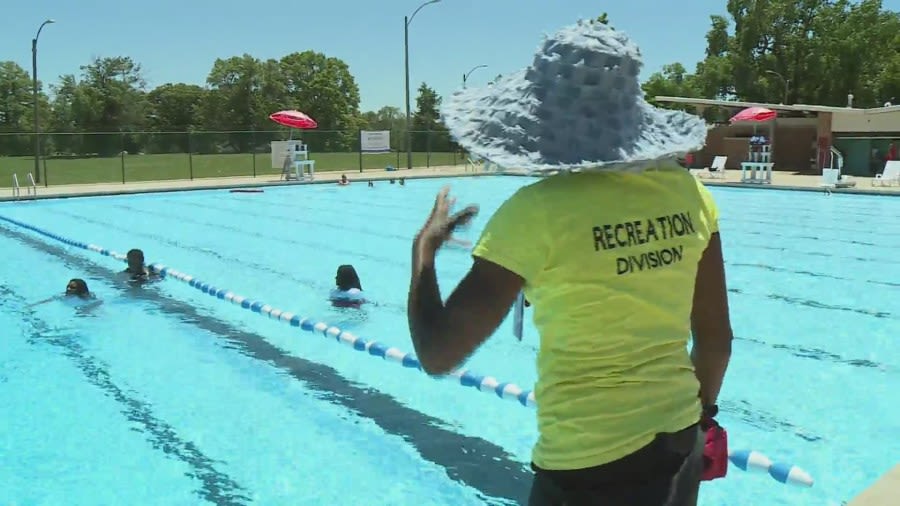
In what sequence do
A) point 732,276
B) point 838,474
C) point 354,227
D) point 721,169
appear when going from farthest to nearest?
point 721,169 → point 354,227 → point 732,276 → point 838,474

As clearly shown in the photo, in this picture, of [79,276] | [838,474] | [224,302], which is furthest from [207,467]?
[79,276]

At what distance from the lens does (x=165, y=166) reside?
1581 inches

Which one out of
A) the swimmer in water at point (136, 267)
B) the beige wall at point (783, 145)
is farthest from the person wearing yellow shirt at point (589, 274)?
the beige wall at point (783, 145)

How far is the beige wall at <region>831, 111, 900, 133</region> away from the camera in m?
29.9

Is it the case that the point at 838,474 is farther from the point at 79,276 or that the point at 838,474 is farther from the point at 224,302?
the point at 79,276

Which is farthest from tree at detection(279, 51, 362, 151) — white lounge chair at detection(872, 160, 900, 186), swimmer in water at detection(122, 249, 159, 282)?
swimmer in water at detection(122, 249, 159, 282)

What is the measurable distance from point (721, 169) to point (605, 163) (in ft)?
96.2

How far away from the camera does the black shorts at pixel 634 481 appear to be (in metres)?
1.50

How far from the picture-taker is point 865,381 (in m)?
5.97

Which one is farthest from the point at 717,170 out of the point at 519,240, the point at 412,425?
the point at 519,240

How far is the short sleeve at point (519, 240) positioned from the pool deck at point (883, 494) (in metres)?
2.68

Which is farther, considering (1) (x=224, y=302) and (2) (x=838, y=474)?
(1) (x=224, y=302)

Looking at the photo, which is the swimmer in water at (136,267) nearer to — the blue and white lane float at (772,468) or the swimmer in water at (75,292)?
the swimmer in water at (75,292)

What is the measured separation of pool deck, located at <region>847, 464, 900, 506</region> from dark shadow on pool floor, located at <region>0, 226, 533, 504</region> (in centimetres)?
149
